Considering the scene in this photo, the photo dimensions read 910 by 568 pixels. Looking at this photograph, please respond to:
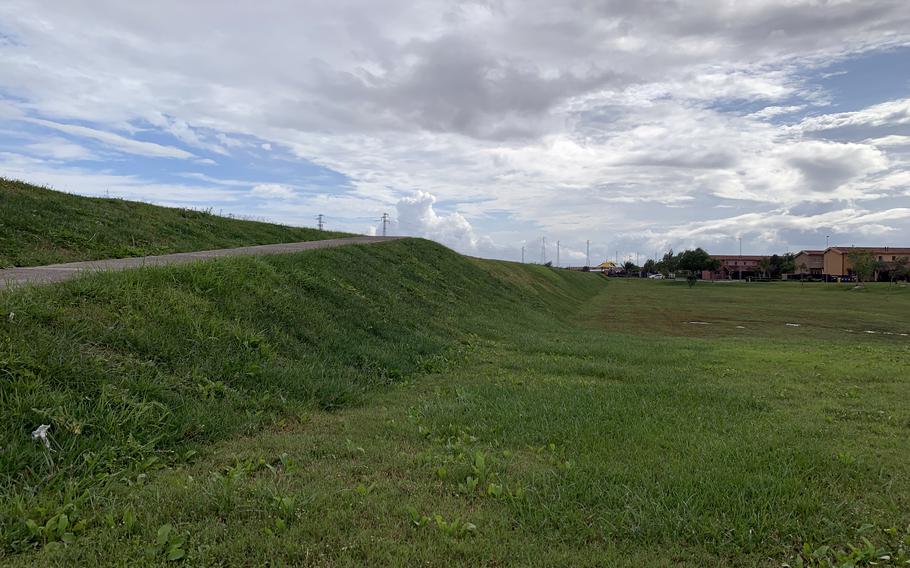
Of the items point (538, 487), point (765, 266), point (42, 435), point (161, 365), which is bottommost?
point (538, 487)

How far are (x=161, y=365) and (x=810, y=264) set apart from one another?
5888 inches

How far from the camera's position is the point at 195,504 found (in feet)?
11.8

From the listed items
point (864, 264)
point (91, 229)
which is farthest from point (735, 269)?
point (91, 229)

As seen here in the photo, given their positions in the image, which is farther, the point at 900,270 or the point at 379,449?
the point at 900,270

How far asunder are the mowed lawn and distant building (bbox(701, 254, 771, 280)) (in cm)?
14178

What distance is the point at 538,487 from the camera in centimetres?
424

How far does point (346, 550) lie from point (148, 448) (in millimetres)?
2360

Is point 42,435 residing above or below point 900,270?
below

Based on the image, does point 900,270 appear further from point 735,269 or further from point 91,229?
point 91,229

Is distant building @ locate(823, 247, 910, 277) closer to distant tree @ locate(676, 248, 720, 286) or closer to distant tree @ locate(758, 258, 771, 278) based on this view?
distant tree @ locate(758, 258, 771, 278)

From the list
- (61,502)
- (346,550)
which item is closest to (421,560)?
A: (346,550)

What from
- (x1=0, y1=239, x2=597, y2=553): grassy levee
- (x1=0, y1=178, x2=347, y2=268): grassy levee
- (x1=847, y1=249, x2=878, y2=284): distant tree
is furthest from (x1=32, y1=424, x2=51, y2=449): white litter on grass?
(x1=847, y1=249, x2=878, y2=284): distant tree

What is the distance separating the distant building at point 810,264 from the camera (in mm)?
124062

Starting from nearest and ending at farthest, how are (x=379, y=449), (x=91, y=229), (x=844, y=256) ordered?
(x=379, y=449) < (x=91, y=229) < (x=844, y=256)
